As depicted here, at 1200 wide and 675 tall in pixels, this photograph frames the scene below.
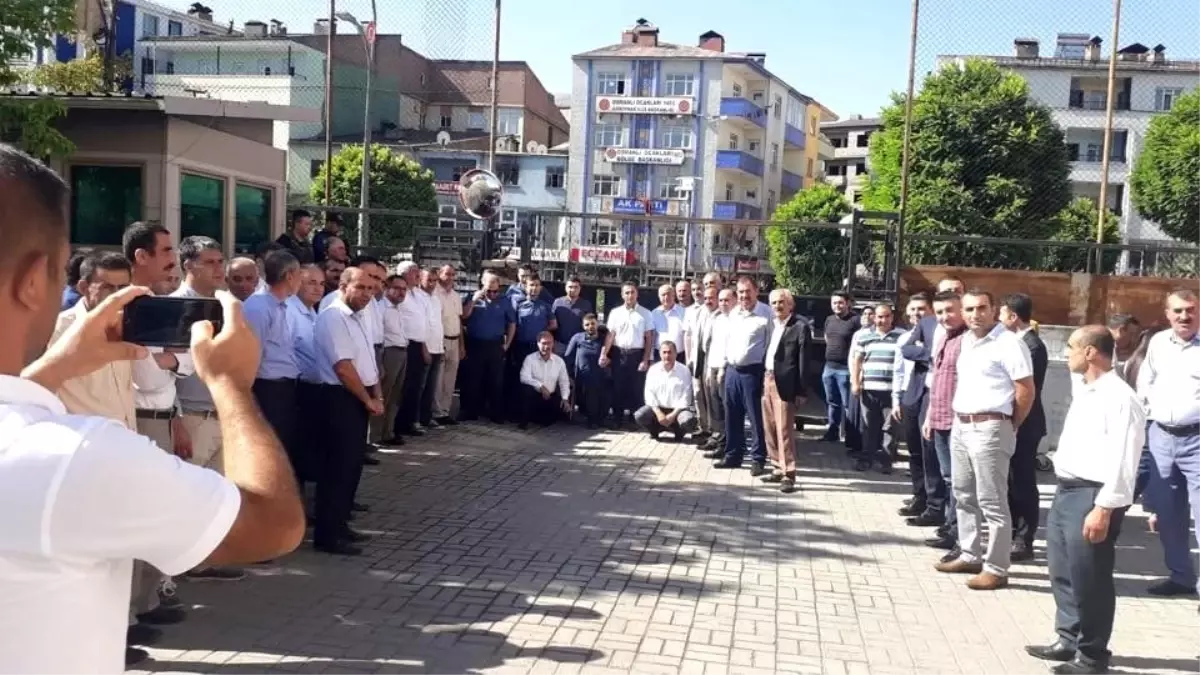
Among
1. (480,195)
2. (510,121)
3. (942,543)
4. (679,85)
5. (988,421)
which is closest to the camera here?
(988,421)

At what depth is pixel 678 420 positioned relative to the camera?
12.2 meters

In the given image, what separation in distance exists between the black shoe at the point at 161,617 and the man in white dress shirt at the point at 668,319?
8315 millimetres

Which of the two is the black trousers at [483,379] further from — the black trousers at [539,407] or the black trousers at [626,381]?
the black trousers at [626,381]

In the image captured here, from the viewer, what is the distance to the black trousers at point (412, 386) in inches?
456

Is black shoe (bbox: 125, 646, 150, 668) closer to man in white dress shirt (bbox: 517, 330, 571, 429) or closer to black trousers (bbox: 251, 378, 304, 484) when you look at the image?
black trousers (bbox: 251, 378, 304, 484)

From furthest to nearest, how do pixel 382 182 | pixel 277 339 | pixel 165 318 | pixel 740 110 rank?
pixel 740 110
pixel 382 182
pixel 277 339
pixel 165 318

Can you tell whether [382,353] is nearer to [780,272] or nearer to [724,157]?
[780,272]

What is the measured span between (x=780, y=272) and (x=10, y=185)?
42.4 feet

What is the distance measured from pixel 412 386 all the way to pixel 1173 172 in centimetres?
3167

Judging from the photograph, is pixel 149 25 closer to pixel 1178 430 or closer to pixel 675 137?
pixel 675 137

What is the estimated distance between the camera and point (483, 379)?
1301cm

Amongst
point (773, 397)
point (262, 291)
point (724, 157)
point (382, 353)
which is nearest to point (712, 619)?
point (262, 291)

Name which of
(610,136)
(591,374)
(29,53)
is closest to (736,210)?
(610,136)

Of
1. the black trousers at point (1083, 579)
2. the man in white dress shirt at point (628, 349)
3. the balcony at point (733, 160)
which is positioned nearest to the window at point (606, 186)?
the balcony at point (733, 160)
